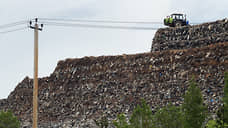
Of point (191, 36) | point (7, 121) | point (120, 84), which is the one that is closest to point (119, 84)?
point (120, 84)

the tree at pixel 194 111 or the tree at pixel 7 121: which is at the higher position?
the tree at pixel 194 111

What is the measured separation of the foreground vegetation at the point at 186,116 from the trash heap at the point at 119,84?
1012cm

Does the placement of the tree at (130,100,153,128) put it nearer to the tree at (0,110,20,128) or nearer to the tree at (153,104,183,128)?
the tree at (153,104,183,128)

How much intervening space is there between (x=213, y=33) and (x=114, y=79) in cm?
1001

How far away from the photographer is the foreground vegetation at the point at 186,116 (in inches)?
1431

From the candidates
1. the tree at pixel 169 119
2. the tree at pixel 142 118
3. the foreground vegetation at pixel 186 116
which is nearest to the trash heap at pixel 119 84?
the tree at pixel 169 119

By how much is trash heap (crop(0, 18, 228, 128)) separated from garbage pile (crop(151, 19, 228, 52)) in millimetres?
1980

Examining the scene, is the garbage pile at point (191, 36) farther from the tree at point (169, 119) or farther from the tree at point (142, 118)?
the tree at point (142, 118)

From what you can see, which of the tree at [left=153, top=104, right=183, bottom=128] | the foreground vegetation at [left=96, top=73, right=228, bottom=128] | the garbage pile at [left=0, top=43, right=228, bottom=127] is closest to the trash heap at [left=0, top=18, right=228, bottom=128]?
the garbage pile at [left=0, top=43, right=228, bottom=127]

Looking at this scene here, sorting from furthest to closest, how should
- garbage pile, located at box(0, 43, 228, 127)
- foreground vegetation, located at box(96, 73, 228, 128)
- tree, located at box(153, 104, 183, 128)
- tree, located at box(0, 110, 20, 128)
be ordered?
tree, located at box(0, 110, 20, 128) → garbage pile, located at box(0, 43, 228, 127) → tree, located at box(153, 104, 183, 128) → foreground vegetation, located at box(96, 73, 228, 128)

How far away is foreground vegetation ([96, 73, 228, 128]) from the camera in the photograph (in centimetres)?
3634

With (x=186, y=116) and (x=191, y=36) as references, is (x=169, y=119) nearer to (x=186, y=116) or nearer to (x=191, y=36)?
(x=186, y=116)

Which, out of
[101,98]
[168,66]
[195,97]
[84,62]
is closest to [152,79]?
[168,66]

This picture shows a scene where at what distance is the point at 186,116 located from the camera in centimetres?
3675
